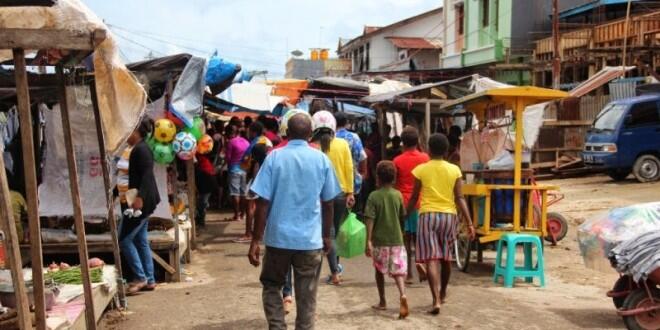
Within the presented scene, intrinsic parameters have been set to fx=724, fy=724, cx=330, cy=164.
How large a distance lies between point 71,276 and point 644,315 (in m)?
5.15

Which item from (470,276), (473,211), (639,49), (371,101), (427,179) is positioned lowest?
(470,276)

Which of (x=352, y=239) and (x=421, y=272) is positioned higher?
(x=352, y=239)

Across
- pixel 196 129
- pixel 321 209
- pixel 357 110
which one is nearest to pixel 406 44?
pixel 357 110

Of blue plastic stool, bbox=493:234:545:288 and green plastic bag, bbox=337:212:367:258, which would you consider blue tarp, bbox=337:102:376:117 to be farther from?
green plastic bag, bbox=337:212:367:258

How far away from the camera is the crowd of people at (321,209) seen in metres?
5.38

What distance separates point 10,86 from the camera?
27.2 ft

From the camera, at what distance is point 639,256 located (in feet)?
20.4

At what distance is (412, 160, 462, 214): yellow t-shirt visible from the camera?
7160 millimetres

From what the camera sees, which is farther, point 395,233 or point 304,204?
point 395,233

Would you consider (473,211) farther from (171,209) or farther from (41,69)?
(41,69)

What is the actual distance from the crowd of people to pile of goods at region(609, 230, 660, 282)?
1506 mm

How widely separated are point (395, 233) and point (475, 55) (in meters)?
29.5

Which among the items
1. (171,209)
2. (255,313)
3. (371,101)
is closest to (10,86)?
(171,209)

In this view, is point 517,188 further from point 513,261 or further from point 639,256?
point 639,256
